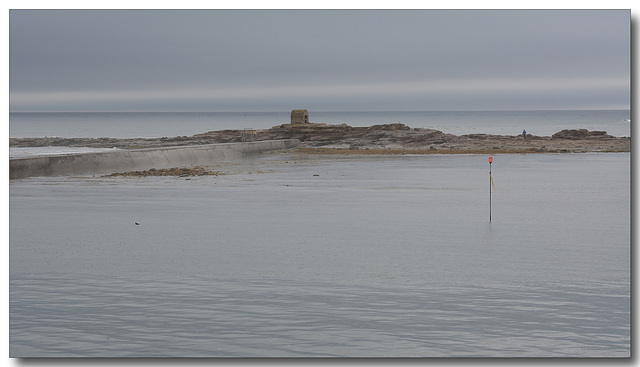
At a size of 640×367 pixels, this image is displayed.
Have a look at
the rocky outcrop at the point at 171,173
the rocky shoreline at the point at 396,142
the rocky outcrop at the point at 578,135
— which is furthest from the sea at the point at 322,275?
the rocky outcrop at the point at 578,135

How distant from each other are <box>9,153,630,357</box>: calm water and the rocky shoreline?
2422 cm

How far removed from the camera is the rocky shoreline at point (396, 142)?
4038 centimetres

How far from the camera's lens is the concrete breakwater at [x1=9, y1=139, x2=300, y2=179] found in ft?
74.0

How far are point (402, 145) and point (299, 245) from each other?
1464 inches

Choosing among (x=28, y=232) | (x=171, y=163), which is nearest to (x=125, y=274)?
(x=28, y=232)

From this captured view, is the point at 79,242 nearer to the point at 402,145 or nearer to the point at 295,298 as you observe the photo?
the point at 295,298

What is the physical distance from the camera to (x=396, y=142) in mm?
48375

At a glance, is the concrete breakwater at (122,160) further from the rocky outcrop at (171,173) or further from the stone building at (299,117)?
the stone building at (299,117)

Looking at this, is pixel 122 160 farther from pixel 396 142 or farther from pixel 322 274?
pixel 396 142

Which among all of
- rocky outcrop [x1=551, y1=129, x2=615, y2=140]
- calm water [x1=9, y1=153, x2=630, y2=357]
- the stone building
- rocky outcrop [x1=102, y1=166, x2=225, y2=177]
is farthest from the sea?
the stone building

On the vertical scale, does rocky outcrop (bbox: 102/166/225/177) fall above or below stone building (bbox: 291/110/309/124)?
below

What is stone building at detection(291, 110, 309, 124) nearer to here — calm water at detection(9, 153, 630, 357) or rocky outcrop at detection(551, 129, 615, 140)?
rocky outcrop at detection(551, 129, 615, 140)

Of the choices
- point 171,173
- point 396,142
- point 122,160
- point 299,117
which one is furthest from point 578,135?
point 171,173

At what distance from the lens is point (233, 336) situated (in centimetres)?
554
